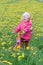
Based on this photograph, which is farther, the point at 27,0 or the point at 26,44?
the point at 27,0

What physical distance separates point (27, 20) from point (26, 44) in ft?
2.20

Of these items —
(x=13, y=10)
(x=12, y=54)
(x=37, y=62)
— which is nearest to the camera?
(x=37, y=62)

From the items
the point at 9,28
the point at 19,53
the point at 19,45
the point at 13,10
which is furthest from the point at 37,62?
the point at 13,10

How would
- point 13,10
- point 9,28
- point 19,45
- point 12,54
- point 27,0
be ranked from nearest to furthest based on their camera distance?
point 12,54 → point 19,45 → point 9,28 → point 13,10 → point 27,0

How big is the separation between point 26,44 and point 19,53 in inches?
71.3

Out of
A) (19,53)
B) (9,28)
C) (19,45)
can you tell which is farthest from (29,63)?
(9,28)

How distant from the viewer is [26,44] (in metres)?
9.52

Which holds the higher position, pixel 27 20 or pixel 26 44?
pixel 27 20

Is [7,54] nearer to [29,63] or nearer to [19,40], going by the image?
[29,63]

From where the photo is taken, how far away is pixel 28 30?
9.34 m

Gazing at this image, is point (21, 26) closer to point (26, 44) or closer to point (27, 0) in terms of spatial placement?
point (26, 44)

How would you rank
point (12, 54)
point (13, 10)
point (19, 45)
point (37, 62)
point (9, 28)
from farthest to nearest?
1. point (13, 10)
2. point (9, 28)
3. point (19, 45)
4. point (12, 54)
5. point (37, 62)

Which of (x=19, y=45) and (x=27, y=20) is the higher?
(x=27, y=20)

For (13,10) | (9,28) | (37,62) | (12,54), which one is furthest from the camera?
(13,10)
